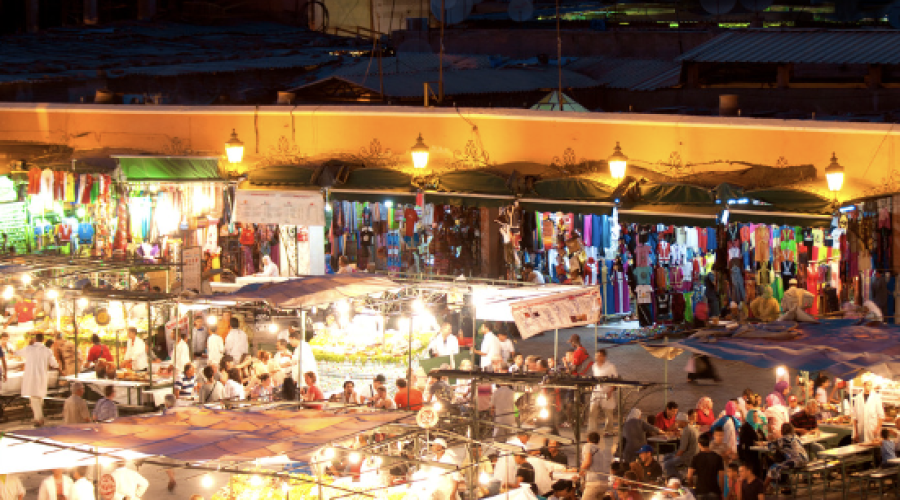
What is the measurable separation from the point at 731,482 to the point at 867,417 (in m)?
3.23

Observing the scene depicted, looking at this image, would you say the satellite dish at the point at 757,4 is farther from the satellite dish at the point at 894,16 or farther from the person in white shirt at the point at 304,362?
the person in white shirt at the point at 304,362

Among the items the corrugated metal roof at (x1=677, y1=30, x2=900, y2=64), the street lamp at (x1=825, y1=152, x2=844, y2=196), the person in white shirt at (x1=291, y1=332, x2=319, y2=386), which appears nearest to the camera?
the person in white shirt at (x1=291, y1=332, x2=319, y2=386)

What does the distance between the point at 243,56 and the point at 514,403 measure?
16519 millimetres

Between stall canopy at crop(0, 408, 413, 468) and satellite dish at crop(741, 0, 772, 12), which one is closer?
stall canopy at crop(0, 408, 413, 468)

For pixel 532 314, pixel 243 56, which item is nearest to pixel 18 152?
pixel 243 56

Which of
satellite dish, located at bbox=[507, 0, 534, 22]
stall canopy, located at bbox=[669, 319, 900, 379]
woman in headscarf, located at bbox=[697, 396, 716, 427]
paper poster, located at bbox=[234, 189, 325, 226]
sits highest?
satellite dish, located at bbox=[507, 0, 534, 22]

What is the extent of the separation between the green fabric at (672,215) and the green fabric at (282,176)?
18.9ft

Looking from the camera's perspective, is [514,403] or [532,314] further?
[514,403]

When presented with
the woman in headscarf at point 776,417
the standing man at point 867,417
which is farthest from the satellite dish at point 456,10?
the standing man at point 867,417

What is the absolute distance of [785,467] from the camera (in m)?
15.7

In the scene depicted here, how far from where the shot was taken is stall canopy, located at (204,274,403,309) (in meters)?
16.8

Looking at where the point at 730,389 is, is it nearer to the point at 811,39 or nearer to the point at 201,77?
the point at 811,39

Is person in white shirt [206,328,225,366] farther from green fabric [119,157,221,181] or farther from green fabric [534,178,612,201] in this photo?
green fabric [534,178,612,201]

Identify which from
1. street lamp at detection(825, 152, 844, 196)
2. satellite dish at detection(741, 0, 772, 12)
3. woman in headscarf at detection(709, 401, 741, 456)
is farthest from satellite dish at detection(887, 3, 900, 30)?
woman in headscarf at detection(709, 401, 741, 456)
